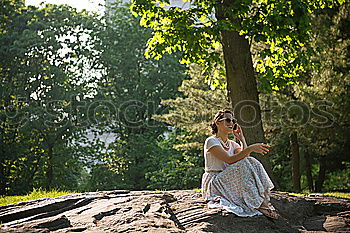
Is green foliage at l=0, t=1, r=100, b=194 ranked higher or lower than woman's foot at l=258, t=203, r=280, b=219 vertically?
higher

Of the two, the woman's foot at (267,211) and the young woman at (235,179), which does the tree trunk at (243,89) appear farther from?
Answer: the woman's foot at (267,211)

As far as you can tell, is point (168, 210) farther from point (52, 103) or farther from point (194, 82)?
point (52, 103)

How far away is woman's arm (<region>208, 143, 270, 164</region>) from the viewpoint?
4.75 metres

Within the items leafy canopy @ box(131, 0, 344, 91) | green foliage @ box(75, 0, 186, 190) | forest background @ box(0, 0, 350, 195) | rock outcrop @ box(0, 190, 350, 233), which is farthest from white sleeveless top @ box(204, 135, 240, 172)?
green foliage @ box(75, 0, 186, 190)

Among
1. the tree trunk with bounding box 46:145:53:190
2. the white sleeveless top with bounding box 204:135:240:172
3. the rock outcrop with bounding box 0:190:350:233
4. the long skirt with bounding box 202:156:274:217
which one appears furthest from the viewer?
the tree trunk with bounding box 46:145:53:190

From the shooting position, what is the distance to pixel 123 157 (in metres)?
19.7

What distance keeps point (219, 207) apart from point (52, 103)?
50.8ft

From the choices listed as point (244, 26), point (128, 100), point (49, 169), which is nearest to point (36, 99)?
point (49, 169)

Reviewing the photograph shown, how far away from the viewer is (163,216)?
14.8 ft

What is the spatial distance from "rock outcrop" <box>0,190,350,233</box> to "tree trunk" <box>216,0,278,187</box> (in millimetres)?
2395

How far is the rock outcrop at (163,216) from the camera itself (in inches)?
165

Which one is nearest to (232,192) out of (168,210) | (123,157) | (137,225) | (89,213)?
(168,210)

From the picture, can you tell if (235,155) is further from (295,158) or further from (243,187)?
(295,158)

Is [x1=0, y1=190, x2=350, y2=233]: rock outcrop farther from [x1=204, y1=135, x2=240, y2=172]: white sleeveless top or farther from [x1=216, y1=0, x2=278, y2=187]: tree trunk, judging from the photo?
[x1=216, y1=0, x2=278, y2=187]: tree trunk
